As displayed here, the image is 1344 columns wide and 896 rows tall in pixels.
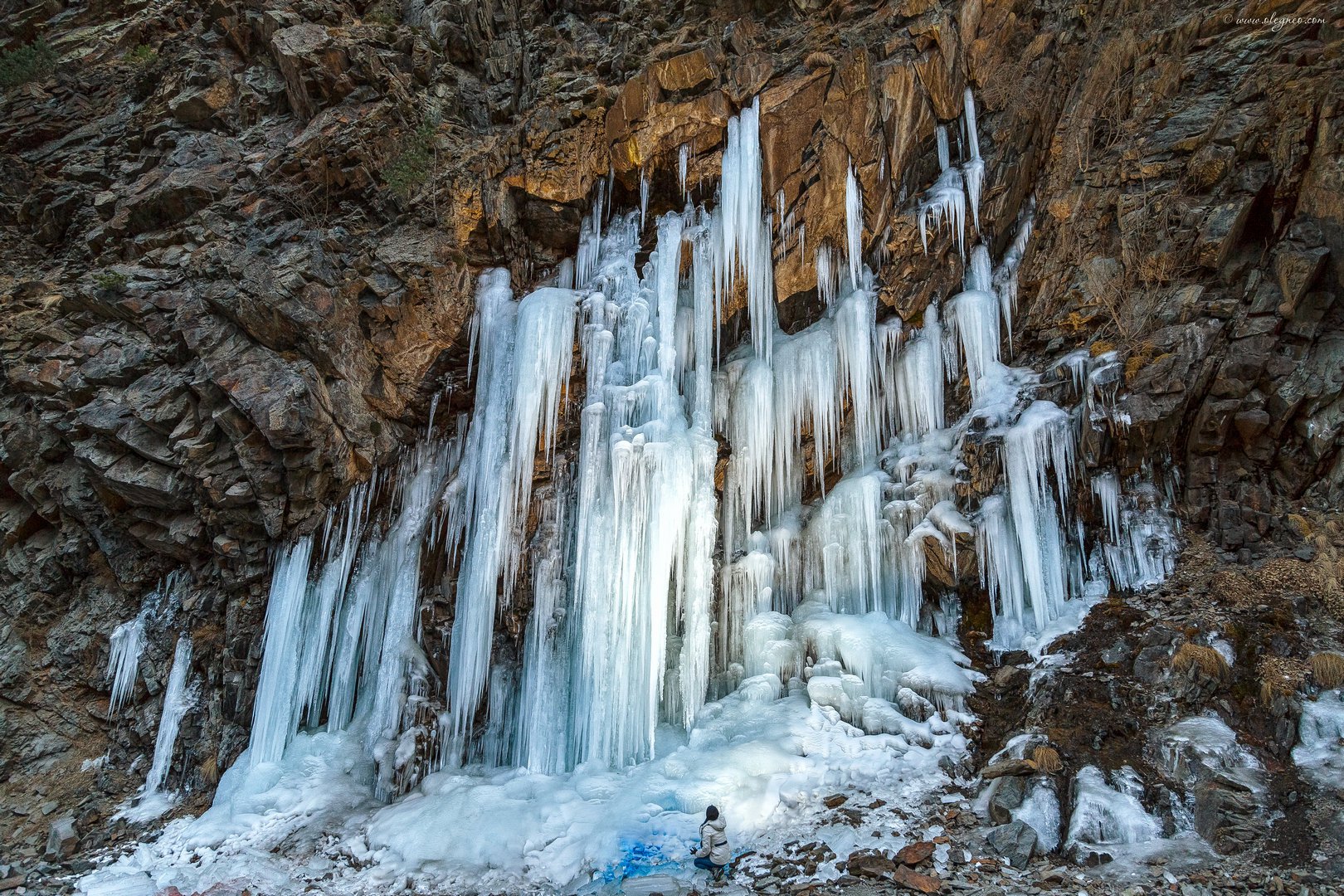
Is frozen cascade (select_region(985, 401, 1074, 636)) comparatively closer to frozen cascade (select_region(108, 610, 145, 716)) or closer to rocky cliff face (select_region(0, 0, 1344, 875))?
rocky cliff face (select_region(0, 0, 1344, 875))

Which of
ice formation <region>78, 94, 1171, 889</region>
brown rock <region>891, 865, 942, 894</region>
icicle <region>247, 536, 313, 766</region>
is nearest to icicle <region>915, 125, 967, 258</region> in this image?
ice formation <region>78, 94, 1171, 889</region>

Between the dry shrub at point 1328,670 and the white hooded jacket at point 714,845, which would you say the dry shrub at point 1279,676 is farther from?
the white hooded jacket at point 714,845

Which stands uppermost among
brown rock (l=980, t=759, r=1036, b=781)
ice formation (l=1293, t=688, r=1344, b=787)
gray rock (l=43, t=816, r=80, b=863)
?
ice formation (l=1293, t=688, r=1344, b=787)

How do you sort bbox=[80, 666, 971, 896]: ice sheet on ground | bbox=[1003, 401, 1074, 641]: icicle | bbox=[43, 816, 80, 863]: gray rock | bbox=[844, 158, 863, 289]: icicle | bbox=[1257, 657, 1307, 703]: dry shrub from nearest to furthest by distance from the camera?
1. bbox=[1257, 657, 1307, 703]: dry shrub
2. bbox=[80, 666, 971, 896]: ice sheet on ground
3. bbox=[1003, 401, 1074, 641]: icicle
4. bbox=[43, 816, 80, 863]: gray rock
5. bbox=[844, 158, 863, 289]: icicle

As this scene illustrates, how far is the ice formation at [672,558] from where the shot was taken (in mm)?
8805

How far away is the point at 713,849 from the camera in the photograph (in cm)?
686

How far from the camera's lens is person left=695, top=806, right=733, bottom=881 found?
268 inches

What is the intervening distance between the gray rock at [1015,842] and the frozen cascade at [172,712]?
11943 millimetres

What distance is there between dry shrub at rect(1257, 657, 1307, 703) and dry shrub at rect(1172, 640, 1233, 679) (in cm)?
29

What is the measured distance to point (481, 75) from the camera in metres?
15.1

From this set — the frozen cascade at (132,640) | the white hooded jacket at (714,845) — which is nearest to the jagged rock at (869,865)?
the white hooded jacket at (714,845)

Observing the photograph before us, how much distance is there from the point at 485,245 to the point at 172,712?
30.3ft

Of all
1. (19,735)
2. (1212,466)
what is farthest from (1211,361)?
(19,735)

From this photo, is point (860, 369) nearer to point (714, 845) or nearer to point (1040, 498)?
point (1040, 498)
